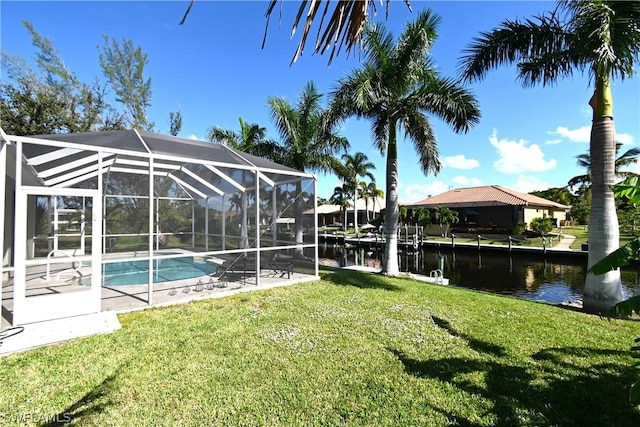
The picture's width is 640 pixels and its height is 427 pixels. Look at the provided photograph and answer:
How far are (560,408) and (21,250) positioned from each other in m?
8.09

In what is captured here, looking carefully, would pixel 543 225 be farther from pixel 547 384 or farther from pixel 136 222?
pixel 136 222

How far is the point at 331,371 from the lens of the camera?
3.84m

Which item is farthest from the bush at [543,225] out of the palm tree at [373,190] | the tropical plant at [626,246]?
the tropical plant at [626,246]

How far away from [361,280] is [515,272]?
9.67 m

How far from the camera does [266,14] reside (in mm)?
1446

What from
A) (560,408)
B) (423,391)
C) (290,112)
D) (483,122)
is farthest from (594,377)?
(290,112)

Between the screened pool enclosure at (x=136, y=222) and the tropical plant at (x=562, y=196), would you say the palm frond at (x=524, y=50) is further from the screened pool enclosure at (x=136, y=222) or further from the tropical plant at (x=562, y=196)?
the tropical plant at (x=562, y=196)

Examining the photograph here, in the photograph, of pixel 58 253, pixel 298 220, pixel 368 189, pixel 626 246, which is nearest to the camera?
pixel 626 246

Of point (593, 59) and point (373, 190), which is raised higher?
point (373, 190)

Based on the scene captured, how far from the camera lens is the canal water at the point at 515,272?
10.9 meters

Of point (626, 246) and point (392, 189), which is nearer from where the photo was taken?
point (626, 246)

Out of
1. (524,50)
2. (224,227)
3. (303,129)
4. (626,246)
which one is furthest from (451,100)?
(224,227)

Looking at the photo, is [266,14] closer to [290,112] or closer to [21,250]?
[21,250]

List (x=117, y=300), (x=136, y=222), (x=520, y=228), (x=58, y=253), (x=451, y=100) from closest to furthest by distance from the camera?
(x=117, y=300), (x=58, y=253), (x=451, y=100), (x=136, y=222), (x=520, y=228)
